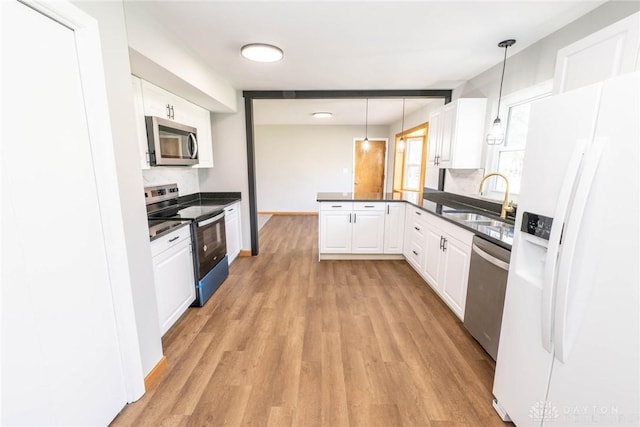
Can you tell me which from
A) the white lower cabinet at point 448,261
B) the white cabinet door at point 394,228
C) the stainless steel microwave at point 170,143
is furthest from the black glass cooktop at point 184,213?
the white lower cabinet at point 448,261

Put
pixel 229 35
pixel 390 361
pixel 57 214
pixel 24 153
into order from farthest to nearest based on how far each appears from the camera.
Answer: pixel 229 35 → pixel 390 361 → pixel 57 214 → pixel 24 153

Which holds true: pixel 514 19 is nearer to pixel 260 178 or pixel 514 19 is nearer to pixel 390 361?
pixel 390 361

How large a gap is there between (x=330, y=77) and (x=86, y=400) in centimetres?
332

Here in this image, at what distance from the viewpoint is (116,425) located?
136 cm

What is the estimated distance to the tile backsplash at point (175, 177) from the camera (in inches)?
107

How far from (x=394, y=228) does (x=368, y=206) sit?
487 mm

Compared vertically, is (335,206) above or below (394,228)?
above

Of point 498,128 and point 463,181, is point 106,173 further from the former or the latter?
point 463,181

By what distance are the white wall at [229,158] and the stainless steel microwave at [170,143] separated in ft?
2.58

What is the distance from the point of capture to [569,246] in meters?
0.93

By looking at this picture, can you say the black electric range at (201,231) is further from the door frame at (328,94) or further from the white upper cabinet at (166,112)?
the door frame at (328,94)

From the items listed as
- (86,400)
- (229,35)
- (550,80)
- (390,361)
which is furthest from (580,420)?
(229,35)

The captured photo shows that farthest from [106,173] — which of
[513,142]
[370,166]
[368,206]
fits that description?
[370,166]

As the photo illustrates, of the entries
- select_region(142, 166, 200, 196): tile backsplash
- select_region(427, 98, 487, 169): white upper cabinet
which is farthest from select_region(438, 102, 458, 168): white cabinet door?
select_region(142, 166, 200, 196): tile backsplash
